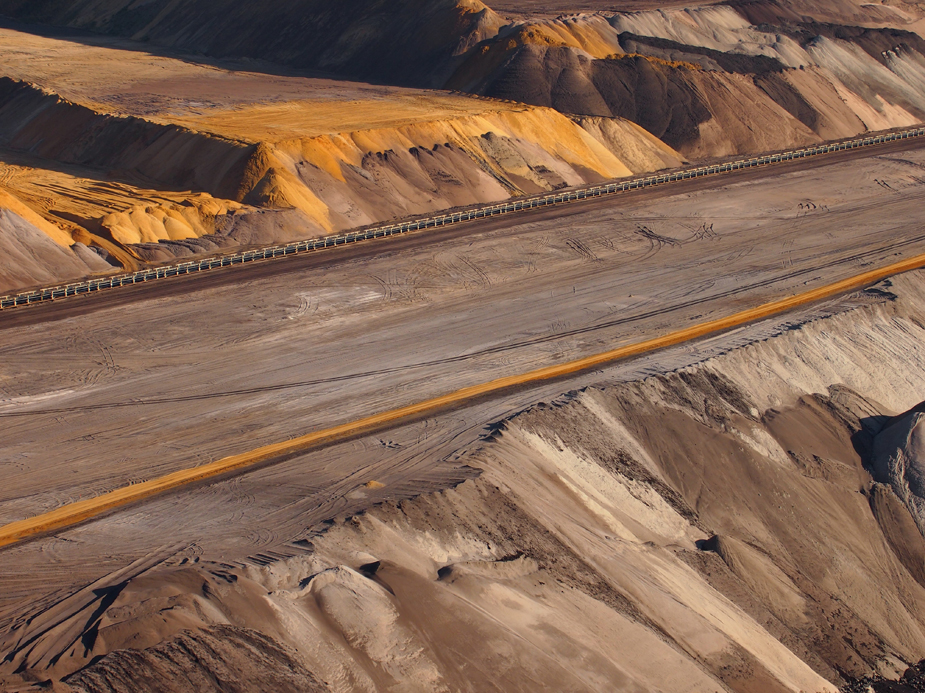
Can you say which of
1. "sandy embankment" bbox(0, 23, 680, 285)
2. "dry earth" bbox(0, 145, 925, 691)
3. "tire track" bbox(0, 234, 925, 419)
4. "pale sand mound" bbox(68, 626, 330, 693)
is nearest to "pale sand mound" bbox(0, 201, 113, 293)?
"sandy embankment" bbox(0, 23, 680, 285)

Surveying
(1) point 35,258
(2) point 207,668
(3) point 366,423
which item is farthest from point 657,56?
(2) point 207,668

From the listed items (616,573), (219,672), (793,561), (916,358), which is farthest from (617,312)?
(219,672)

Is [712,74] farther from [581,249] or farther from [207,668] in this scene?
[207,668]

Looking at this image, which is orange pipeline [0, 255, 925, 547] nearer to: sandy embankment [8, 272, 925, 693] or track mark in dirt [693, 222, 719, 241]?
sandy embankment [8, 272, 925, 693]

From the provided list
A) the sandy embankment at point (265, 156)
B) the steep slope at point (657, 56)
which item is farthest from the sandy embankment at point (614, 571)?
the steep slope at point (657, 56)

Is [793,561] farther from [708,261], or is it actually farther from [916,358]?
[708,261]

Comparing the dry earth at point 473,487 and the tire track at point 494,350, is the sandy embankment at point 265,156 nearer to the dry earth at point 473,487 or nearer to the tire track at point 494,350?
the dry earth at point 473,487
